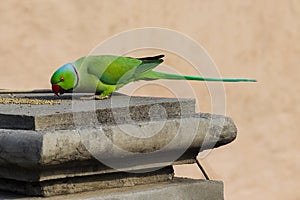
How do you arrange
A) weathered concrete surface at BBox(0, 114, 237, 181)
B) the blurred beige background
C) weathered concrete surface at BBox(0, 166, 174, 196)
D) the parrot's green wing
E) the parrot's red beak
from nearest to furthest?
weathered concrete surface at BBox(0, 114, 237, 181), weathered concrete surface at BBox(0, 166, 174, 196), the parrot's red beak, the parrot's green wing, the blurred beige background

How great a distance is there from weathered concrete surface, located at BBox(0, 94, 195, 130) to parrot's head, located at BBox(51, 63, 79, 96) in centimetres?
23

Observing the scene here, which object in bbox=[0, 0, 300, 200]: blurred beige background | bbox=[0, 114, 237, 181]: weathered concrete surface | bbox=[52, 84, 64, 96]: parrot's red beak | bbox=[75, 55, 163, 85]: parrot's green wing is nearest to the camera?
bbox=[0, 114, 237, 181]: weathered concrete surface

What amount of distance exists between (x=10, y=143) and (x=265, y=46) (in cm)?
501

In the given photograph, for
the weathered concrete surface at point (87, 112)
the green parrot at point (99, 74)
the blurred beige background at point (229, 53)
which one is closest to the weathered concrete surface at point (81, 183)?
the weathered concrete surface at point (87, 112)

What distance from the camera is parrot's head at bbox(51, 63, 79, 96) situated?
2594 millimetres

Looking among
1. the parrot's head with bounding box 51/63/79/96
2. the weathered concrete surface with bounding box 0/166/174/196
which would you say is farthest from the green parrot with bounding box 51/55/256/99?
the weathered concrete surface with bounding box 0/166/174/196

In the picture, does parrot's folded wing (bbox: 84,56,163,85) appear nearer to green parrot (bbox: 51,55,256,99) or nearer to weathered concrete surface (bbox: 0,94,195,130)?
green parrot (bbox: 51,55,256,99)

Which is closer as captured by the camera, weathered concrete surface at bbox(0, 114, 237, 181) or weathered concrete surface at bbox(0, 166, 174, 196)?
weathered concrete surface at bbox(0, 114, 237, 181)

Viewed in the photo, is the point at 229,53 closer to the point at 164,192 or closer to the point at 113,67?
the point at 113,67

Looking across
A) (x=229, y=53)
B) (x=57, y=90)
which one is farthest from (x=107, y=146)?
(x=229, y=53)

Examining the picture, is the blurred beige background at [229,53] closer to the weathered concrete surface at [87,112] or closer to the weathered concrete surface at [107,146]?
the weathered concrete surface at [87,112]

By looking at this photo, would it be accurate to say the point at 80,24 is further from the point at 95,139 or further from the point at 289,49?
the point at 95,139

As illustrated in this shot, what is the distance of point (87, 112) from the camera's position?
209 cm

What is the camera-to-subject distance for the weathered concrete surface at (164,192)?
2.07 meters
